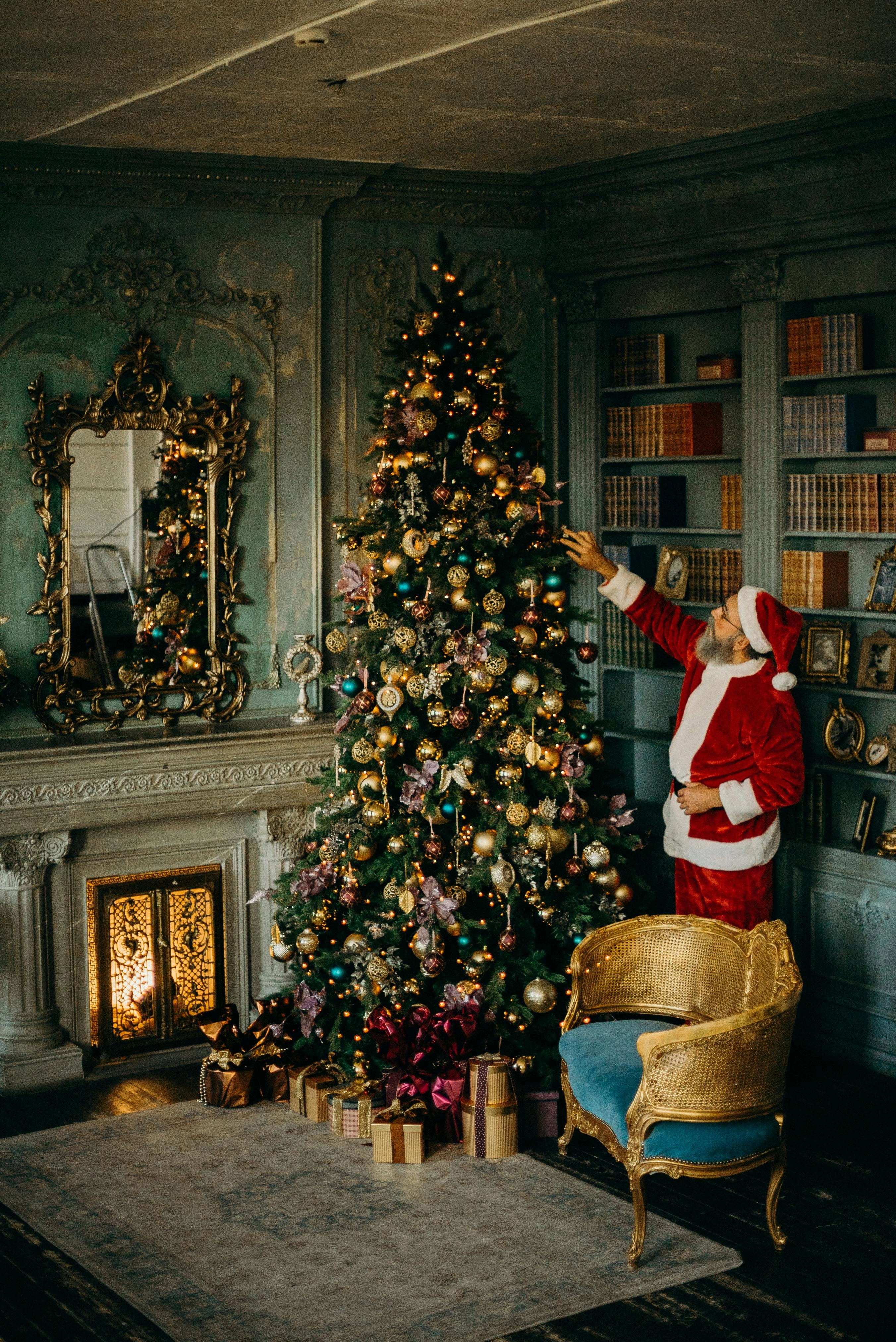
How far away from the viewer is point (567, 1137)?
476cm

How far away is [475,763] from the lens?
5109 millimetres

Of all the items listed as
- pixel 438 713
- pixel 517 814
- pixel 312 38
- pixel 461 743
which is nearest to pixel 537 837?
pixel 517 814

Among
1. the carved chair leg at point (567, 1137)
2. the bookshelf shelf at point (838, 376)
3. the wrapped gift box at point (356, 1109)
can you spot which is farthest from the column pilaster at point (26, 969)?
the bookshelf shelf at point (838, 376)

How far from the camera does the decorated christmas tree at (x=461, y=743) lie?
5004 millimetres

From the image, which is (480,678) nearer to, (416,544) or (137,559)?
(416,544)

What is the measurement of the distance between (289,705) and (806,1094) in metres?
2.38

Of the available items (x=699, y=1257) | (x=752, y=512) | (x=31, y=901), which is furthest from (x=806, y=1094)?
(x=31, y=901)

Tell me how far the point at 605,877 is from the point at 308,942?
39.6 inches

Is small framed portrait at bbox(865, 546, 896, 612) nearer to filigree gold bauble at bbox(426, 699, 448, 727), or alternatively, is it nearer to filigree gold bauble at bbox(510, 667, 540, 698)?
filigree gold bauble at bbox(510, 667, 540, 698)

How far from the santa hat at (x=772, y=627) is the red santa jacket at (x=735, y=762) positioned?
0.09 metres

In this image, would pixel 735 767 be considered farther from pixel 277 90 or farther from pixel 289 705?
pixel 277 90

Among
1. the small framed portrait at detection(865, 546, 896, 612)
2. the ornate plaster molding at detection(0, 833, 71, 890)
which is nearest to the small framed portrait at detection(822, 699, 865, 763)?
the small framed portrait at detection(865, 546, 896, 612)

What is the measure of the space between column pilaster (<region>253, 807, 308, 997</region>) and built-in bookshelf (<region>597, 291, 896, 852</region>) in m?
1.44

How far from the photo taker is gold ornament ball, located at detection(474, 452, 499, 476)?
5.02 meters
